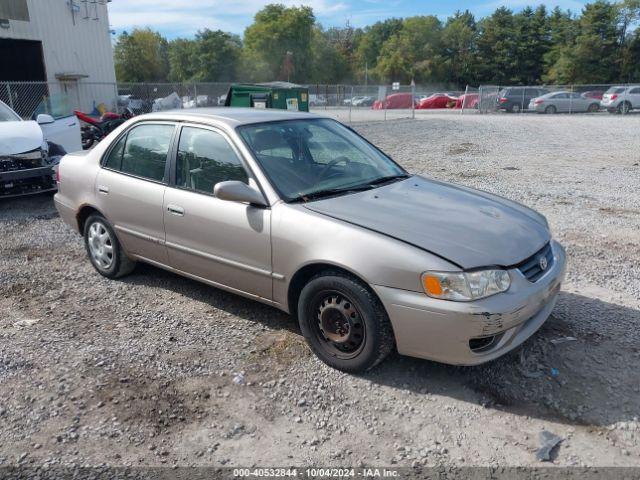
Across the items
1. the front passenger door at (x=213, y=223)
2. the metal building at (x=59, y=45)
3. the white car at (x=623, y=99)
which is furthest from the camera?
the white car at (x=623, y=99)

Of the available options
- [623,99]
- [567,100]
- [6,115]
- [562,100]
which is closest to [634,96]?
[623,99]

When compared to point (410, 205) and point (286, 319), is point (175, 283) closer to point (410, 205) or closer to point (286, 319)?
point (286, 319)

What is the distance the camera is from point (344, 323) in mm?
3439

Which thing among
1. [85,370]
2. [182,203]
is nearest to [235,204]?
[182,203]

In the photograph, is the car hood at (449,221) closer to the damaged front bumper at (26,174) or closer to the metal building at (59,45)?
the damaged front bumper at (26,174)

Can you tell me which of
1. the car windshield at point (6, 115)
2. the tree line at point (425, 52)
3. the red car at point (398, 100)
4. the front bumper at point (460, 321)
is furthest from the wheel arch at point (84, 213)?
the tree line at point (425, 52)

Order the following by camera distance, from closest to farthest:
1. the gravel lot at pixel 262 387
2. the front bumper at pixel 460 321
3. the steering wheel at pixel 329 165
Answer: the gravel lot at pixel 262 387, the front bumper at pixel 460 321, the steering wheel at pixel 329 165

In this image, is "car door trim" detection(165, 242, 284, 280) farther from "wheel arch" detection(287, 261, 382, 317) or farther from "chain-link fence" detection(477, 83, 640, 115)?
"chain-link fence" detection(477, 83, 640, 115)

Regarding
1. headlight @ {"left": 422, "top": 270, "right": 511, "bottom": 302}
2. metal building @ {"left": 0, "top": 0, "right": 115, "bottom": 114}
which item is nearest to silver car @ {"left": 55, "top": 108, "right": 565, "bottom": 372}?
headlight @ {"left": 422, "top": 270, "right": 511, "bottom": 302}

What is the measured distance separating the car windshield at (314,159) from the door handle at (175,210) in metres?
0.75

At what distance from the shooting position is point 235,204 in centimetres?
385

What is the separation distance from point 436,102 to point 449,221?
41.9m

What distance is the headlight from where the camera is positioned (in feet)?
9.87

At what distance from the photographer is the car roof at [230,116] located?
4234 millimetres
